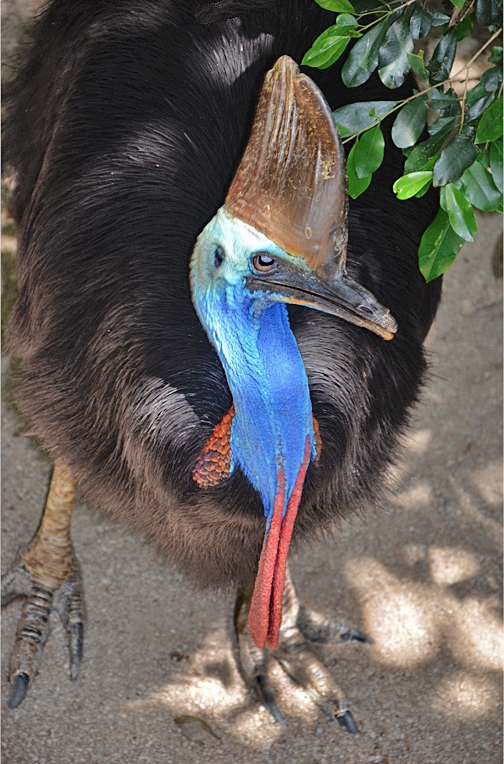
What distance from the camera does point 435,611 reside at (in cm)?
271

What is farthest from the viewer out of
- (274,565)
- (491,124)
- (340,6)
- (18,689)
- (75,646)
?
(75,646)

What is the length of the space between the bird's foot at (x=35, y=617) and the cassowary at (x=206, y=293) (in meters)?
0.46

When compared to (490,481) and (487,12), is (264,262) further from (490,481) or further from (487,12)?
(490,481)

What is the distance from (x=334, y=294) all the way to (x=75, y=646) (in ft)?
4.52

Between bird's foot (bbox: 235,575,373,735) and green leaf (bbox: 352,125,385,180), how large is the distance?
1208 mm

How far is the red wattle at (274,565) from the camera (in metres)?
1.77

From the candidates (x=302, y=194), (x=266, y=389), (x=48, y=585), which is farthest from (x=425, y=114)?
(x=48, y=585)

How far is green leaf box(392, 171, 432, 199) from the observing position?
1651mm

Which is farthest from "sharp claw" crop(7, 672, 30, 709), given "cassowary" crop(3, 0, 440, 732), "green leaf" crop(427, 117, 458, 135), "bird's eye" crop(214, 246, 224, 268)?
"green leaf" crop(427, 117, 458, 135)

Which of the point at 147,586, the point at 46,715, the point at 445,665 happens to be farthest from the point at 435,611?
the point at 46,715

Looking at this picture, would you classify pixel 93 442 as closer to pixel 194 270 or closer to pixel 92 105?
pixel 194 270

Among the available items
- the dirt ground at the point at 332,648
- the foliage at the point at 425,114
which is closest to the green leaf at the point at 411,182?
the foliage at the point at 425,114

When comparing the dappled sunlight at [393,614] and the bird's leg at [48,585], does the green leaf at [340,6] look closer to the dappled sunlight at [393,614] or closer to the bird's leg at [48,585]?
the bird's leg at [48,585]

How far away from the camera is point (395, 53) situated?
167 cm
